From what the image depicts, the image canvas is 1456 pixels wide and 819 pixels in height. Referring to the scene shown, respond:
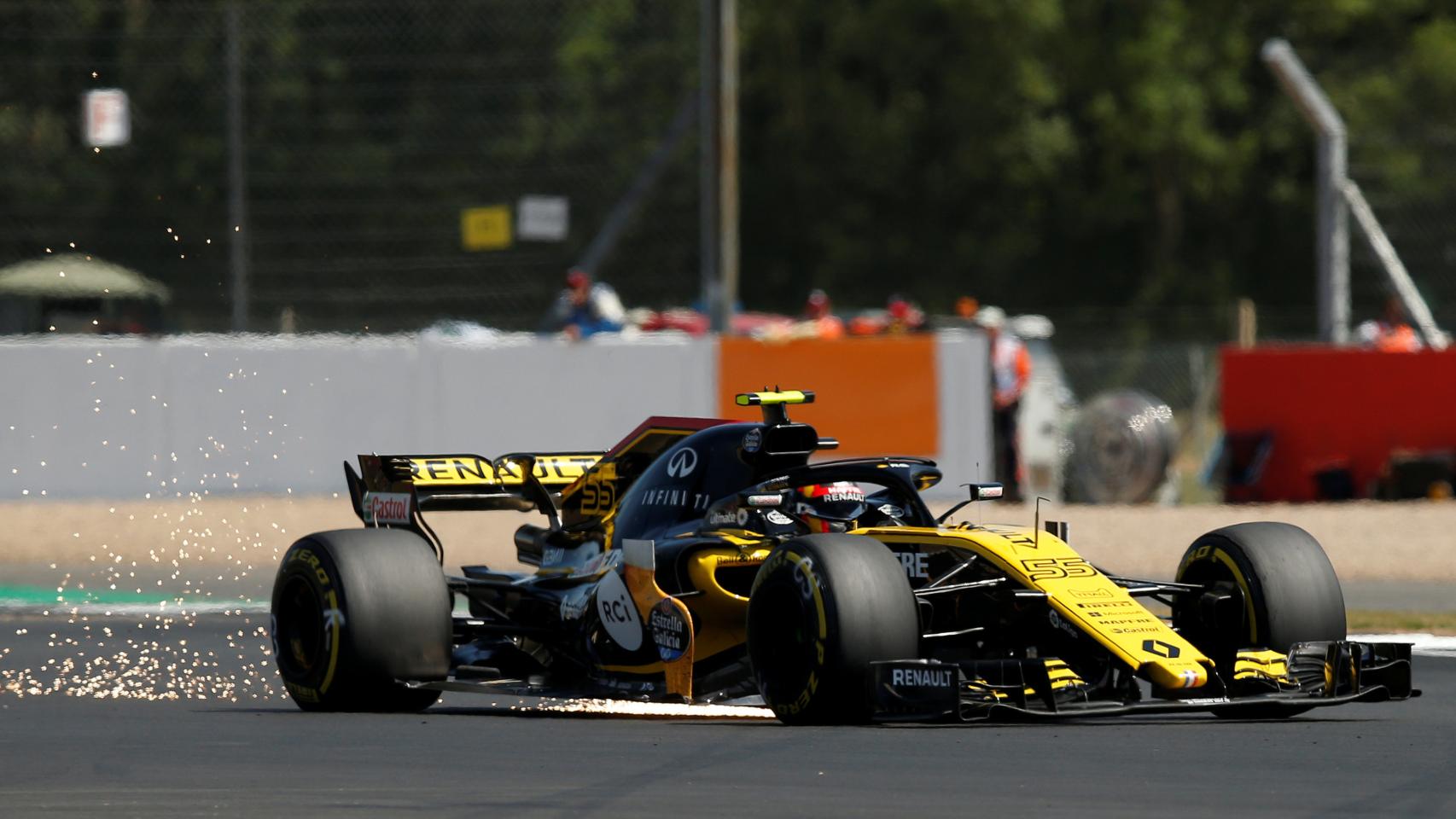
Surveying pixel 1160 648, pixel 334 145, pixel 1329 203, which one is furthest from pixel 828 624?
pixel 334 145

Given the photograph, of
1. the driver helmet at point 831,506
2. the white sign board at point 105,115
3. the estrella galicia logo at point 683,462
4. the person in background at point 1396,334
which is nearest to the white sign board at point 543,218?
the white sign board at point 105,115

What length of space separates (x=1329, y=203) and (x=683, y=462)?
11.5 m

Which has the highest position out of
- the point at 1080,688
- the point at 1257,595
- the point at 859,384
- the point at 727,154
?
the point at 727,154

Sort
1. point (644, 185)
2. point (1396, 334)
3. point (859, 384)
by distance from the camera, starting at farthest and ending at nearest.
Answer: point (644, 185)
point (1396, 334)
point (859, 384)

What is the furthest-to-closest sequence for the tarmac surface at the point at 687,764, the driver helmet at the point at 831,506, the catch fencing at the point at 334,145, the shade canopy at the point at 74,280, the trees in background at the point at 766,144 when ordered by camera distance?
the trees in background at the point at 766,144 → the catch fencing at the point at 334,145 → the shade canopy at the point at 74,280 → the driver helmet at the point at 831,506 → the tarmac surface at the point at 687,764

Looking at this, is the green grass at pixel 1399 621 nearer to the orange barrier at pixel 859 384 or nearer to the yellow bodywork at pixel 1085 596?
the yellow bodywork at pixel 1085 596

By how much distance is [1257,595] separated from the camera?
8.77 m

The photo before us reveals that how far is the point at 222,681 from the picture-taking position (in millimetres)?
10734

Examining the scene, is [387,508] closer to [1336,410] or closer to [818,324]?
[1336,410]

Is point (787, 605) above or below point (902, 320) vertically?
below

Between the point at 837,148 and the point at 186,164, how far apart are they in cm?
1308

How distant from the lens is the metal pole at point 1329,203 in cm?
1978

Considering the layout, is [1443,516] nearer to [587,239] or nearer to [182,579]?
[182,579]

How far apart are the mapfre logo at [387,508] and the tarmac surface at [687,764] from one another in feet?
2.76
